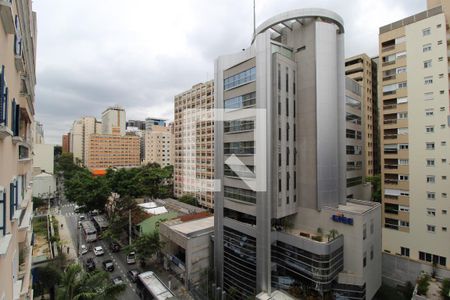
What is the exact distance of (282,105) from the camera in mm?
18406

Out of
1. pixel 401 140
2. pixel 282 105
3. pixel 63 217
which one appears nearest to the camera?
pixel 282 105

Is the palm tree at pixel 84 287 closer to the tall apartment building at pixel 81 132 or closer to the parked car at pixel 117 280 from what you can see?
the parked car at pixel 117 280

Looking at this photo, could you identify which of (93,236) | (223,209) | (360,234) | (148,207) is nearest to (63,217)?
(93,236)

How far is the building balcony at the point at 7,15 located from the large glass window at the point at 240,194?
53.4 feet

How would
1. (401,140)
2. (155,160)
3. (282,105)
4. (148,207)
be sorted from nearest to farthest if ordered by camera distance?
(282,105) → (401,140) → (148,207) → (155,160)

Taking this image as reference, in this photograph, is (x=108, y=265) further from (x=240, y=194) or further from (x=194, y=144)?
(x=194, y=144)

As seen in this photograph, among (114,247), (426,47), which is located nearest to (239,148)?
(426,47)

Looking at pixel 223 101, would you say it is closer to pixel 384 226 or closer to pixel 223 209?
pixel 223 209

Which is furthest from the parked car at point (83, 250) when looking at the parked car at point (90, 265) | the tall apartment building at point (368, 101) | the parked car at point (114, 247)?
the tall apartment building at point (368, 101)

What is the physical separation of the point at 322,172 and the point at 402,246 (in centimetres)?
1226

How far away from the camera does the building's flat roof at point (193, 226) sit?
925 inches

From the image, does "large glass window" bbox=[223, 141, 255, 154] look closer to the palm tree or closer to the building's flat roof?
the building's flat roof

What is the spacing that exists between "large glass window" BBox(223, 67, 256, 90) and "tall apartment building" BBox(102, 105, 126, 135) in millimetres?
94823

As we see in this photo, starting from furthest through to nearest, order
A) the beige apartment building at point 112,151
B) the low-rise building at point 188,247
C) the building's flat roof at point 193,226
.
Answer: the beige apartment building at point 112,151 < the building's flat roof at point 193,226 < the low-rise building at point 188,247
